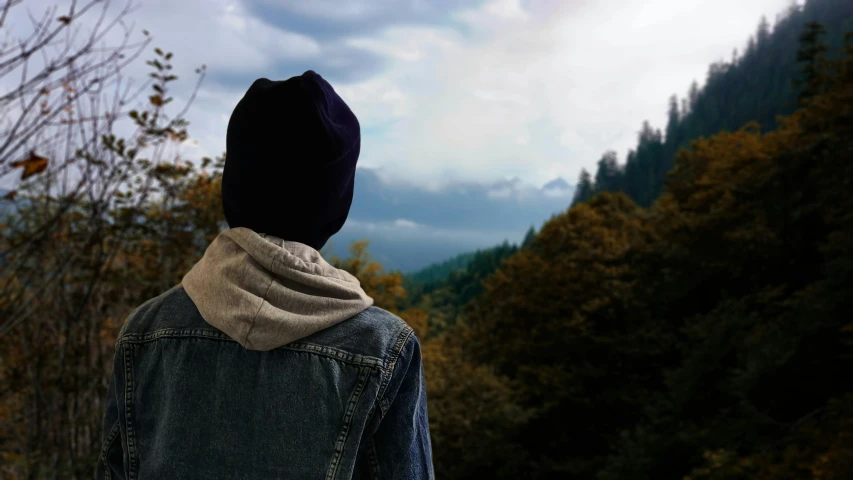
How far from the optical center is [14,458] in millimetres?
2971

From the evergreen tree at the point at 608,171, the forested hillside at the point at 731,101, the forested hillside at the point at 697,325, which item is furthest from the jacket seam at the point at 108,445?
the evergreen tree at the point at 608,171

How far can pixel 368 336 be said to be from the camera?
1.07 metres

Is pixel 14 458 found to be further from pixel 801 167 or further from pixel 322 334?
pixel 801 167

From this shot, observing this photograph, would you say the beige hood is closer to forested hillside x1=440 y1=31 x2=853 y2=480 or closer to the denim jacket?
the denim jacket

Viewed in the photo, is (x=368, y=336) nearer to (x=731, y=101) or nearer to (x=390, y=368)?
(x=390, y=368)

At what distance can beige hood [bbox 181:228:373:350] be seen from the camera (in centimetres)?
98

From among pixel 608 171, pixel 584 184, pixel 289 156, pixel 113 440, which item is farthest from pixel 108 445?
pixel 608 171

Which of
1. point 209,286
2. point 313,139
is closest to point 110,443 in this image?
point 209,286

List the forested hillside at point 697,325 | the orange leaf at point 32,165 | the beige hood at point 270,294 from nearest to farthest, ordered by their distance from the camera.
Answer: the beige hood at point 270,294, the orange leaf at point 32,165, the forested hillside at point 697,325

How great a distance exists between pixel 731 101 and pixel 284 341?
78.4 meters

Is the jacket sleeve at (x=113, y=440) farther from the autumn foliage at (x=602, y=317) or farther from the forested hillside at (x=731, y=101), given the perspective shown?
the forested hillside at (x=731, y=101)

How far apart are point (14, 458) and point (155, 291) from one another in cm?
139

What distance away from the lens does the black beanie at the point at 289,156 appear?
3.32 ft

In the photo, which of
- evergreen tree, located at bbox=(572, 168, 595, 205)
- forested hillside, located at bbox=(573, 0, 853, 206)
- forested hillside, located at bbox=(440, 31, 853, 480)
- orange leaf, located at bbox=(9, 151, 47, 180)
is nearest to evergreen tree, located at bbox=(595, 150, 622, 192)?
forested hillside, located at bbox=(573, 0, 853, 206)
